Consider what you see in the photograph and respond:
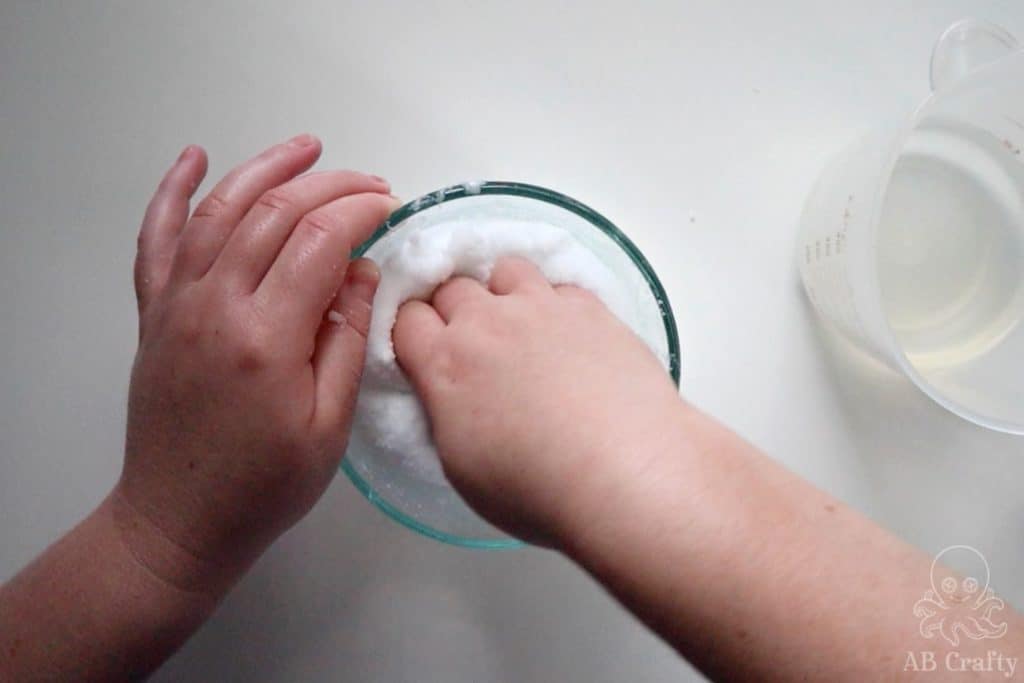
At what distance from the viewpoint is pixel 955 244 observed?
481 millimetres

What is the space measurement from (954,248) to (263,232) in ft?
1.52

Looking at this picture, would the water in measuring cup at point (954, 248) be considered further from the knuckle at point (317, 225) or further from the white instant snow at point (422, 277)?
the knuckle at point (317, 225)

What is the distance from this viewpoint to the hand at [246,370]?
1.12 ft

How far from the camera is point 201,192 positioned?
1.58ft

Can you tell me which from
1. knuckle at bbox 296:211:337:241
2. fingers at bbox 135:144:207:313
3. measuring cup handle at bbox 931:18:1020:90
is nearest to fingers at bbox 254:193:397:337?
knuckle at bbox 296:211:337:241

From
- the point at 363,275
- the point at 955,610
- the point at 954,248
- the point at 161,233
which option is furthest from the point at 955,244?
the point at 161,233

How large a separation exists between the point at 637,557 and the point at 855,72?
444 millimetres

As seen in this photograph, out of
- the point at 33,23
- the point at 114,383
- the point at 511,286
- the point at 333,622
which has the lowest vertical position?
the point at 333,622

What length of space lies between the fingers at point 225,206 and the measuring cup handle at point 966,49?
0.42 meters

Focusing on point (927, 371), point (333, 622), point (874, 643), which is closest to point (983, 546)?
point (927, 371)

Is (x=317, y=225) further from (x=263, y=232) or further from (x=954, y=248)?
(x=954, y=248)

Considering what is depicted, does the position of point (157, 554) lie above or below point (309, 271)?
below

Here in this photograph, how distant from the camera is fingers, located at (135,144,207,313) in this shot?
408 millimetres

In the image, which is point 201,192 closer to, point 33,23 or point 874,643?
point 33,23
